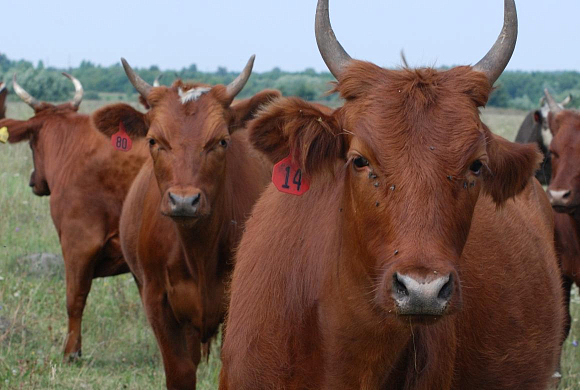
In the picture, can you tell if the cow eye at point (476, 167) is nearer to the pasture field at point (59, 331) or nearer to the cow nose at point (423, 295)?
the cow nose at point (423, 295)

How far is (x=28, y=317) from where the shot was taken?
8930 mm

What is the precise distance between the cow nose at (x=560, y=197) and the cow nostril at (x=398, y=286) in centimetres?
643

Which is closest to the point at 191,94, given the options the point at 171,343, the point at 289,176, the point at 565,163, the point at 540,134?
the point at 171,343

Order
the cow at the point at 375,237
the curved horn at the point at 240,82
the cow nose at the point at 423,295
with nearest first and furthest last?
1. the cow nose at the point at 423,295
2. the cow at the point at 375,237
3. the curved horn at the point at 240,82

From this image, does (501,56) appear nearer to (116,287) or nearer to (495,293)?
(495,293)

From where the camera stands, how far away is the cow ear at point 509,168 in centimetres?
426

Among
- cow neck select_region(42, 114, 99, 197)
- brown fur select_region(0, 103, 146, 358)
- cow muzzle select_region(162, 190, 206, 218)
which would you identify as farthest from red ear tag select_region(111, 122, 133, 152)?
cow neck select_region(42, 114, 99, 197)

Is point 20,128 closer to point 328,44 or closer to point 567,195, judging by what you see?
point 567,195

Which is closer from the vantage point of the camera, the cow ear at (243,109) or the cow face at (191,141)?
the cow face at (191,141)

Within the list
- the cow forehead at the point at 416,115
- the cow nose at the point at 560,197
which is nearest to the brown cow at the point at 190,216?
the cow forehead at the point at 416,115

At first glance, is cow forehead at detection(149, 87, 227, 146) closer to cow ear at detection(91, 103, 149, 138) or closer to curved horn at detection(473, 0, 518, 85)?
cow ear at detection(91, 103, 149, 138)

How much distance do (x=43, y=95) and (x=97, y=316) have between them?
107 ft

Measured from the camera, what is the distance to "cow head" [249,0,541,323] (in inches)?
134

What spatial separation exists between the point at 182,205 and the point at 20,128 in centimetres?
504
